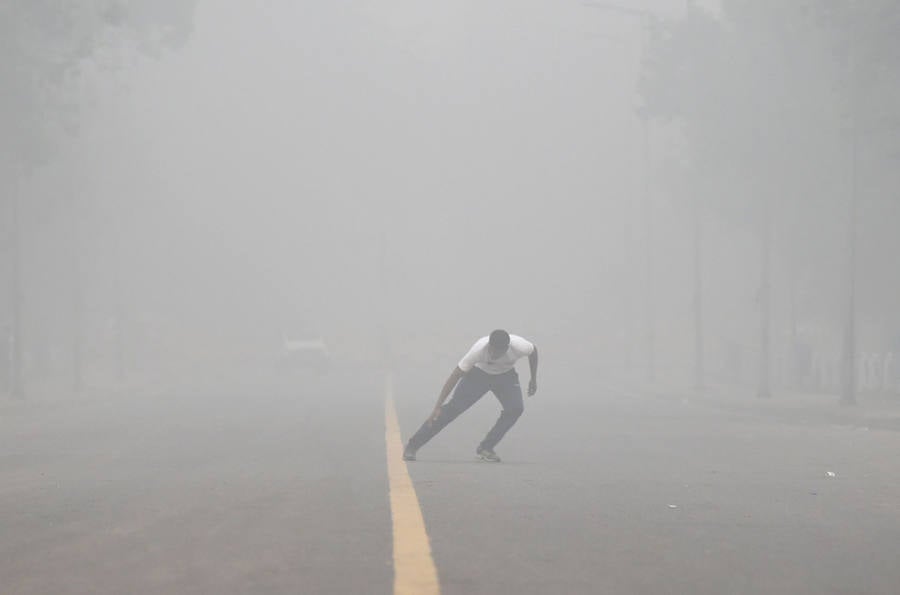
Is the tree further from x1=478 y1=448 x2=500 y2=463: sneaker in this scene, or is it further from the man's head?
the man's head

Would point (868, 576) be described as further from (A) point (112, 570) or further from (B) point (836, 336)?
(B) point (836, 336)

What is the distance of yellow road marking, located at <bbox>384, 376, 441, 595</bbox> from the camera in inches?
299

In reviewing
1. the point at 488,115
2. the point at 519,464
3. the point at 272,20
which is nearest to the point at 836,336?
the point at 519,464

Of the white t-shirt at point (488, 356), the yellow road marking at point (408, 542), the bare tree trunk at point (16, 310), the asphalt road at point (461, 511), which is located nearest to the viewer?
the yellow road marking at point (408, 542)


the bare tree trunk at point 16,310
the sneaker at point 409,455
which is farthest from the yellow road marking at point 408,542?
the bare tree trunk at point 16,310

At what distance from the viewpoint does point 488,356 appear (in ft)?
49.6

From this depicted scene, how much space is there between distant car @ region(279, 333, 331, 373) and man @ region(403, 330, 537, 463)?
41.4m

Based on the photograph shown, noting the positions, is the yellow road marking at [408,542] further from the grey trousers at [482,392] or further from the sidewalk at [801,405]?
the sidewalk at [801,405]

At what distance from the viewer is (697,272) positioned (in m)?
44.6

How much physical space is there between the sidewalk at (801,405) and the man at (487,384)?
11.5 m

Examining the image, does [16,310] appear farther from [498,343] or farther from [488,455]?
[498,343]

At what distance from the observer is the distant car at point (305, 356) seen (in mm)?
57000

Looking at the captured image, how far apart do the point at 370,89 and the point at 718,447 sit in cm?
13554

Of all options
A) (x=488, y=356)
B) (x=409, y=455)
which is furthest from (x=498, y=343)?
(x=409, y=455)
